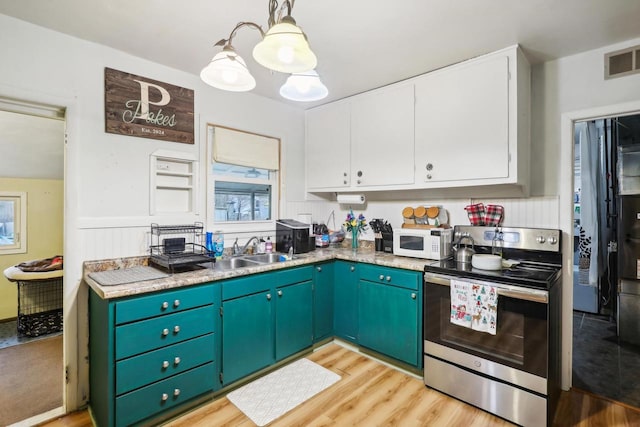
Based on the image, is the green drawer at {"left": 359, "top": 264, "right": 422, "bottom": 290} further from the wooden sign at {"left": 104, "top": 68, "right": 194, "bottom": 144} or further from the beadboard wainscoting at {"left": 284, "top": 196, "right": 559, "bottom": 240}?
the wooden sign at {"left": 104, "top": 68, "right": 194, "bottom": 144}

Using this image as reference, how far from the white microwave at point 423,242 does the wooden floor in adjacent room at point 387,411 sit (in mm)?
974

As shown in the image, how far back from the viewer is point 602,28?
1.92m

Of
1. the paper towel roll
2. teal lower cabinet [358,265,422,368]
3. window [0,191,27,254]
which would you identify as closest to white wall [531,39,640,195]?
teal lower cabinet [358,265,422,368]

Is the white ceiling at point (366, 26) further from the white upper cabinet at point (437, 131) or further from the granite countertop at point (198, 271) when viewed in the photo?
the granite countertop at point (198, 271)

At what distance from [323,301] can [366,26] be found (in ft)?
7.08

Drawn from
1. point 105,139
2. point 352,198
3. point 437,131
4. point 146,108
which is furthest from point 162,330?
A: point 437,131

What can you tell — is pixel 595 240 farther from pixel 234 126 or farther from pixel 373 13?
pixel 234 126

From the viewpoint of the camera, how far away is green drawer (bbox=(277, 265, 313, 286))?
246cm

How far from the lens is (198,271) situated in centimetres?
214

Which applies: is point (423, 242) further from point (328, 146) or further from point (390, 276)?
point (328, 146)

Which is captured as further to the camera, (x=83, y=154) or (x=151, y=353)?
(x=83, y=154)

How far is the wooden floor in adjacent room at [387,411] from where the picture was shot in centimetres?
190

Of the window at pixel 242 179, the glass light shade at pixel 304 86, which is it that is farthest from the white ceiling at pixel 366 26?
the window at pixel 242 179

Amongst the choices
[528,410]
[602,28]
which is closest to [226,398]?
Answer: [528,410]
